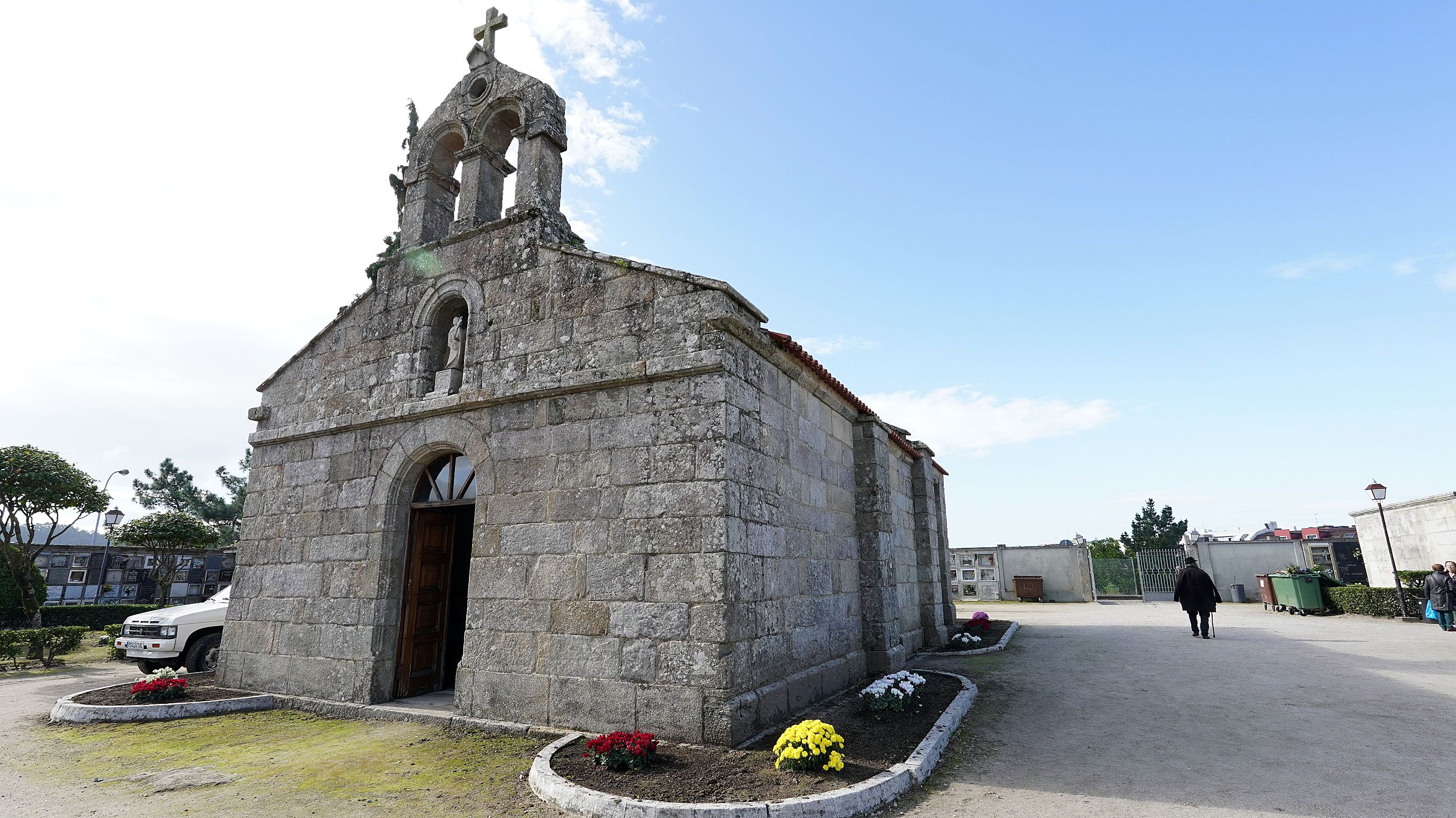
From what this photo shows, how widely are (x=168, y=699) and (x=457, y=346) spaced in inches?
215

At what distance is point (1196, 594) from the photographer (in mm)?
13039

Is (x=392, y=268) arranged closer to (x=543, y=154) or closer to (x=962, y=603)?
(x=543, y=154)

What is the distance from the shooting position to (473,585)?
279 inches

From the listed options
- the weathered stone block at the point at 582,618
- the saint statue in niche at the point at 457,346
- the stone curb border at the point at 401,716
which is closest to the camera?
the weathered stone block at the point at 582,618

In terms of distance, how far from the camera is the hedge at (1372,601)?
15.3 m

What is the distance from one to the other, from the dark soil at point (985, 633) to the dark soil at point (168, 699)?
10918mm

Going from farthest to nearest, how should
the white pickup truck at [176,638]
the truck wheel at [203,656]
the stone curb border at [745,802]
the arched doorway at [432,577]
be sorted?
the truck wheel at [203,656]
the white pickup truck at [176,638]
the arched doorway at [432,577]
the stone curb border at [745,802]

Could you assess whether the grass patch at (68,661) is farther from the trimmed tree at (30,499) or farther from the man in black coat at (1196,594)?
the man in black coat at (1196,594)

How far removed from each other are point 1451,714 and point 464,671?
1005cm

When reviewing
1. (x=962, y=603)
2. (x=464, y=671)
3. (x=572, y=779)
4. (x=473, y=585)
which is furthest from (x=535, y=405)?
(x=962, y=603)

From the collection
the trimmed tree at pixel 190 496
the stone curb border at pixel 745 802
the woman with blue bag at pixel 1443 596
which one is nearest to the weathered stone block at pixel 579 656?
the stone curb border at pixel 745 802

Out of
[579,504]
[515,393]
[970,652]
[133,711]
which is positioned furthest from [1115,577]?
[133,711]

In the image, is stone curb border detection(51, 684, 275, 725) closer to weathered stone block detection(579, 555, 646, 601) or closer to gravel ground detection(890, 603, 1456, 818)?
weathered stone block detection(579, 555, 646, 601)

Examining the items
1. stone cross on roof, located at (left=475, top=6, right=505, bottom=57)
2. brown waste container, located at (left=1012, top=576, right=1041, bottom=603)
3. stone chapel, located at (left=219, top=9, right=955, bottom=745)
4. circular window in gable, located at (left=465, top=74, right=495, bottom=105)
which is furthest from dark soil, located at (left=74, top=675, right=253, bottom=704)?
brown waste container, located at (left=1012, top=576, right=1041, bottom=603)
